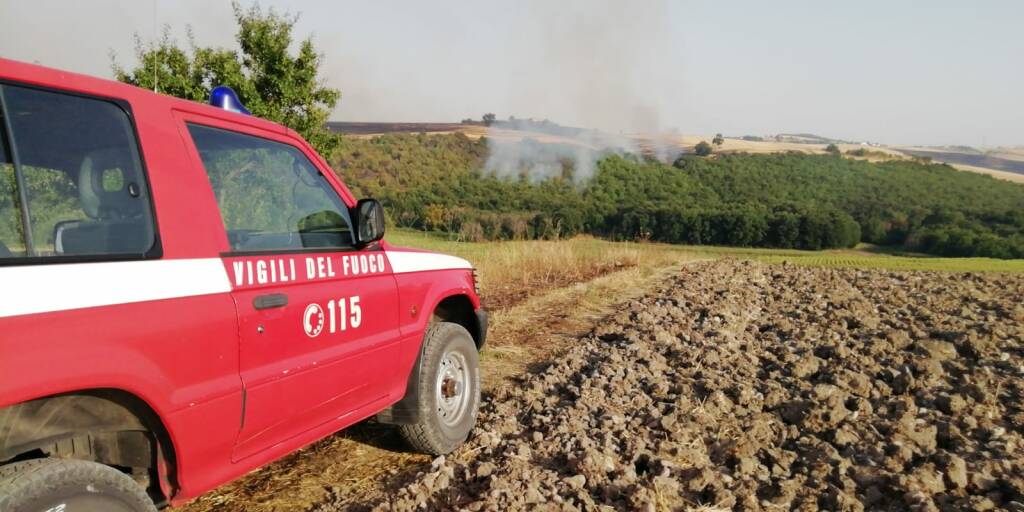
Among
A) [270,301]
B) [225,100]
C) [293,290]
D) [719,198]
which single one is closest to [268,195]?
[225,100]

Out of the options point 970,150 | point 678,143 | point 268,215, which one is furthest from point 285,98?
point 970,150

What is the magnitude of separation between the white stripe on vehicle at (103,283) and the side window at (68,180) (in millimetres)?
83

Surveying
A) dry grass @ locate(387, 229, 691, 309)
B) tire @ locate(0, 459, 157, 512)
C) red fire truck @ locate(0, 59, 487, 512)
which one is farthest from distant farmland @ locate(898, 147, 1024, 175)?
tire @ locate(0, 459, 157, 512)

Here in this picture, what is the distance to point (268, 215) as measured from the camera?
3.12 meters

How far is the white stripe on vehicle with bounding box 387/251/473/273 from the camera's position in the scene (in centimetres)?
362

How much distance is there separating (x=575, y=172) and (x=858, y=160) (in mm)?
32112

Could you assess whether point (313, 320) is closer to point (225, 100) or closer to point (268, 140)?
point (268, 140)

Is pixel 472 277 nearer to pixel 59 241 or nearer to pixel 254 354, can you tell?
pixel 254 354

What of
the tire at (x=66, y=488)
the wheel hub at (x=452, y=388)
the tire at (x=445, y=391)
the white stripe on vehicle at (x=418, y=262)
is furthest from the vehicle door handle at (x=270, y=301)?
the wheel hub at (x=452, y=388)

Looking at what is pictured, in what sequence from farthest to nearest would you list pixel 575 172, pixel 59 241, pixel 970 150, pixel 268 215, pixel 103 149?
pixel 970 150, pixel 575 172, pixel 268 215, pixel 103 149, pixel 59 241

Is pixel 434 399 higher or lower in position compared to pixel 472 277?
lower

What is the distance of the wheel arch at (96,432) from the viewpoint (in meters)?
1.95

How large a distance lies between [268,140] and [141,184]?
84 cm

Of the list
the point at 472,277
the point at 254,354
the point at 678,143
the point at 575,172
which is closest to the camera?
the point at 254,354
